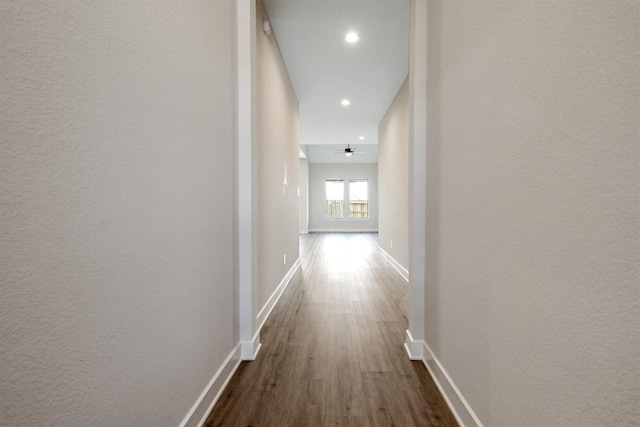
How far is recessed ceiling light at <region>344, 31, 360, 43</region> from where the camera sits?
327 centimetres

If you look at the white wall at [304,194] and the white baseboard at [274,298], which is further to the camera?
the white wall at [304,194]

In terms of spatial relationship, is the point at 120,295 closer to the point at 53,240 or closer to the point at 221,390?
the point at 53,240

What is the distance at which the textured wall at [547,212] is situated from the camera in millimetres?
677

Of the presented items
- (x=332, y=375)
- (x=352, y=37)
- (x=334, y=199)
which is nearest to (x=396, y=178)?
(x=352, y=37)

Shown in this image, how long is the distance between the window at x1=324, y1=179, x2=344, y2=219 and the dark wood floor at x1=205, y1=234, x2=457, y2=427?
381 inches

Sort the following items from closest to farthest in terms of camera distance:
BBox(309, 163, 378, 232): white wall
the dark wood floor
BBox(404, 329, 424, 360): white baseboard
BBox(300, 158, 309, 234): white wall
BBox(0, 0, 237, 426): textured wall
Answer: BBox(0, 0, 237, 426): textured wall < the dark wood floor < BBox(404, 329, 424, 360): white baseboard < BBox(300, 158, 309, 234): white wall < BBox(309, 163, 378, 232): white wall

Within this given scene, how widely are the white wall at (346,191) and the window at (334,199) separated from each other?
0.58 feet

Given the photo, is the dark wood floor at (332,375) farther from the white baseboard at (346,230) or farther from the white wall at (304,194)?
the white baseboard at (346,230)

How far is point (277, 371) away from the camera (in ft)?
6.45

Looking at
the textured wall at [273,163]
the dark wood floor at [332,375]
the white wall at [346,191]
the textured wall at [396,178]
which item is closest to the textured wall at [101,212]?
the dark wood floor at [332,375]

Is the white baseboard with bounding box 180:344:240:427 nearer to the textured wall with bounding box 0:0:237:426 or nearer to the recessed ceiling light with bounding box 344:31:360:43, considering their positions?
the textured wall with bounding box 0:0:237:426

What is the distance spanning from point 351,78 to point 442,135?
120 inches

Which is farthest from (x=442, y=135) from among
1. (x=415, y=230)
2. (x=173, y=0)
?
(x=173, y=0)

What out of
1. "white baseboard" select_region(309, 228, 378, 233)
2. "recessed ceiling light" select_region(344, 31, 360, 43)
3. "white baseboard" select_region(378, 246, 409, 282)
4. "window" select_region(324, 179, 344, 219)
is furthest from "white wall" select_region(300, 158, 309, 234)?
"recessed ceiling light" select_region(344, 31, 360, 43)
